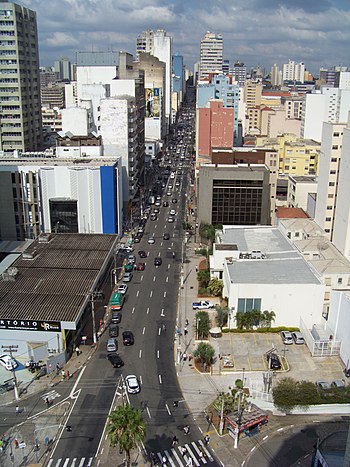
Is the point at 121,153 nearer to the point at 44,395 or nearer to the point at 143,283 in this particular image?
the point at 143,283

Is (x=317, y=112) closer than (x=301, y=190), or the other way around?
(x=301, y=190)

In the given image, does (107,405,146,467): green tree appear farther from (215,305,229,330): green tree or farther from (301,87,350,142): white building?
(301,87,350,142): white building

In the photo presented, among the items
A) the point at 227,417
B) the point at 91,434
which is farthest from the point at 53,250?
the point at 227,417

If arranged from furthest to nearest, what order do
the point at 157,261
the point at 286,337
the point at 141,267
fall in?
the point at 157,261 → the point at 141,267 → the point at 286,337

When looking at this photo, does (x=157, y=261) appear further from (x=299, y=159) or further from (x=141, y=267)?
(x=299, y=159)

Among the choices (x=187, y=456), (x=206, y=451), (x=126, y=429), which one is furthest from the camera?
(x=206, y=451)

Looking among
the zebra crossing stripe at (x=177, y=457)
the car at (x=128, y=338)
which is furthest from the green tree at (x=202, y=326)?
the zebra crossing stripe at (x=177, y=457)

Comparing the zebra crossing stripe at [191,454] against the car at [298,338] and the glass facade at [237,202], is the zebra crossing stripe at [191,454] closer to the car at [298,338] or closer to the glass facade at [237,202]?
the car at [298,338]

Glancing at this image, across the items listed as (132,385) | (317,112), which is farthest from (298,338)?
(317,112)
